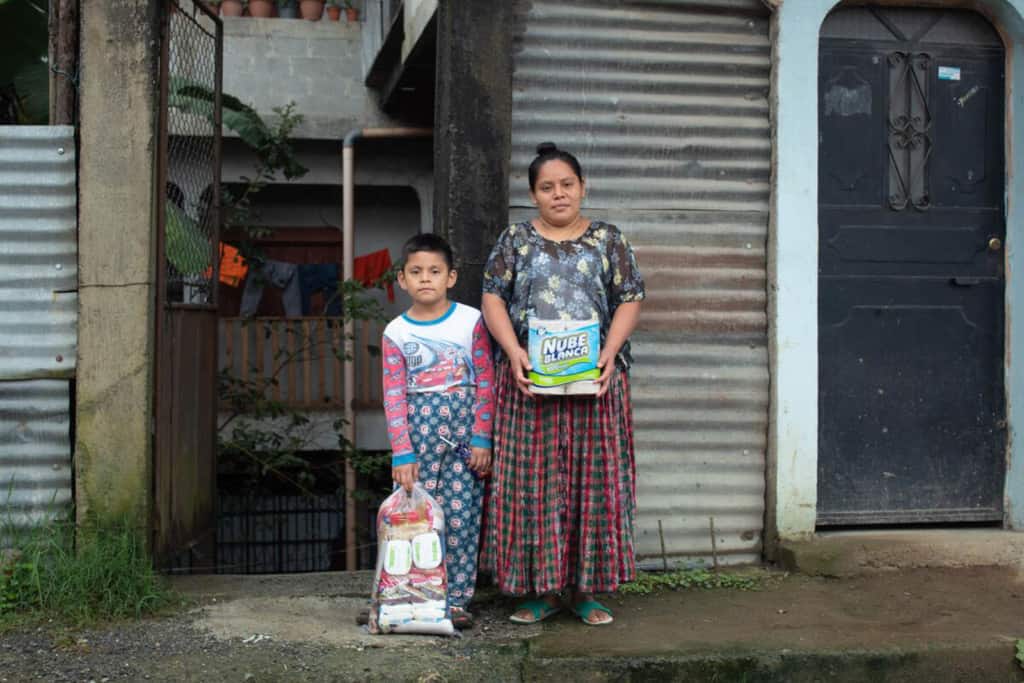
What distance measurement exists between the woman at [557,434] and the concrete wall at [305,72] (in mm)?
6600

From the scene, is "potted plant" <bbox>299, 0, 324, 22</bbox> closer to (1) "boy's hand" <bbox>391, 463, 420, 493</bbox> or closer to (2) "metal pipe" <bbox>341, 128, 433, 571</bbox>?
(2) "metal pipe" <bbox>341, 128, 433, 571</bbox>

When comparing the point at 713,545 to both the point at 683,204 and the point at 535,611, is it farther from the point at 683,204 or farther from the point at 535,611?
the point at 683,204

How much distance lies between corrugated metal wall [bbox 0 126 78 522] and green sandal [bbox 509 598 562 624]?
2025mm

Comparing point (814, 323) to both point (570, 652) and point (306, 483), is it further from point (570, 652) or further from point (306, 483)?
point (306, 483)

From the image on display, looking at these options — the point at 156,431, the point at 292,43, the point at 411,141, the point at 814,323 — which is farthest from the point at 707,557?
the point at 292,43

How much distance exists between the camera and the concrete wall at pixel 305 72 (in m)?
10.3

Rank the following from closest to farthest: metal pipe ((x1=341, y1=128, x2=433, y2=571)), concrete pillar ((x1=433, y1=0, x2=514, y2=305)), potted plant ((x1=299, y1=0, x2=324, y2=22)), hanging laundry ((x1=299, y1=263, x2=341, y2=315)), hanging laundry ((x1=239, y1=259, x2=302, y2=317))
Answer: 1. concrete pillar ((x1=433, y1=0, x2=514, y2=305))
2. metal pipe ((x1=341, y1=128, x2=433, y2=571))
3. potted plant ((x1=299, y1=0, x2=324, y2=22))
4. hanging laundry ((x1=239, y1=259, x2=302, y2=317))
5. hanging laundry ((x1=299, y1=263, x2=341, y2=315))

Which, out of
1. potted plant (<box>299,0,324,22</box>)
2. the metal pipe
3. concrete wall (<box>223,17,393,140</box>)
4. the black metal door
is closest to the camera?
the black metal door

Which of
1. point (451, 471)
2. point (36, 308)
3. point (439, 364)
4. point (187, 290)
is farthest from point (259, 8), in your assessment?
point (451, 471)

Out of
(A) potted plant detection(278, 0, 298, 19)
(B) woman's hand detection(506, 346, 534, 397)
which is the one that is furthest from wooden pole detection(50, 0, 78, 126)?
(A) potted plant detection(278, 0, 298, 19)

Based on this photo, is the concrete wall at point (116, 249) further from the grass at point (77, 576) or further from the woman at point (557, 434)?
the woman at point (557, 434)

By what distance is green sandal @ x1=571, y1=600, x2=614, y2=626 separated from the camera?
4176 mm

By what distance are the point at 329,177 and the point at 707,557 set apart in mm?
7118

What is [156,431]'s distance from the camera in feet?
15.3
